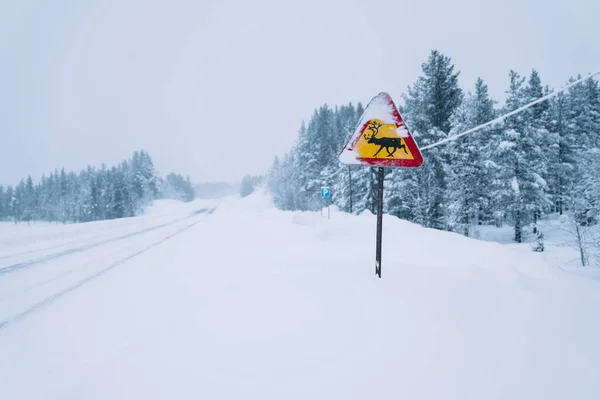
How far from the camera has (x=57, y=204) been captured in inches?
3415

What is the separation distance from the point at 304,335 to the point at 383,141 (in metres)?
2.78

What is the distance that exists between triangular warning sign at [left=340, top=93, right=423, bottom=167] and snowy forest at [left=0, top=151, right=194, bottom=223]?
56737 mm

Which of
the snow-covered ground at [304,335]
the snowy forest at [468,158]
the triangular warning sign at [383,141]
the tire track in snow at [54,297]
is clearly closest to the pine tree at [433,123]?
the snowy forest at [468,158]

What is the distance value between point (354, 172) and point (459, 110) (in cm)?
1136

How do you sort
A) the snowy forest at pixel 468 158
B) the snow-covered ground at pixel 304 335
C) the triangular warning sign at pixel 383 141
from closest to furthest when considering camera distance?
the snow-covered ground at pixel 304 335
the triangular warning sign at pixel 383 141
the snowy forest at pixel 468 158

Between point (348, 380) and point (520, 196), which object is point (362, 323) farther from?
point (520, 196)

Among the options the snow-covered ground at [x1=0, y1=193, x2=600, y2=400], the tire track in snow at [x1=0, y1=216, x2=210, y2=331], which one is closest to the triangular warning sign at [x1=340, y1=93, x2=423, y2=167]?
the snow-covered ground at [x1=0, y1=193, x2=600, y2=400]

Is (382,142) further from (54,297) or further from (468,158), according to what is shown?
(468,158)

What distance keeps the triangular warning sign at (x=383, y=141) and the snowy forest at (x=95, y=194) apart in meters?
56.7

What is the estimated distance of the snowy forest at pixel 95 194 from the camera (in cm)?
5300

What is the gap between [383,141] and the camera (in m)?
3.89

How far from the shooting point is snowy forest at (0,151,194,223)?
53.0 metres

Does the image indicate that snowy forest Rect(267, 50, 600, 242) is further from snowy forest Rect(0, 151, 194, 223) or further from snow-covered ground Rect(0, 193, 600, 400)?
snowy forest Rect(0, 151, 194, 223)

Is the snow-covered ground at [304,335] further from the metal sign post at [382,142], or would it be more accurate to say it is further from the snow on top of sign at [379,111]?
the snow on top of sign at [379,111]
